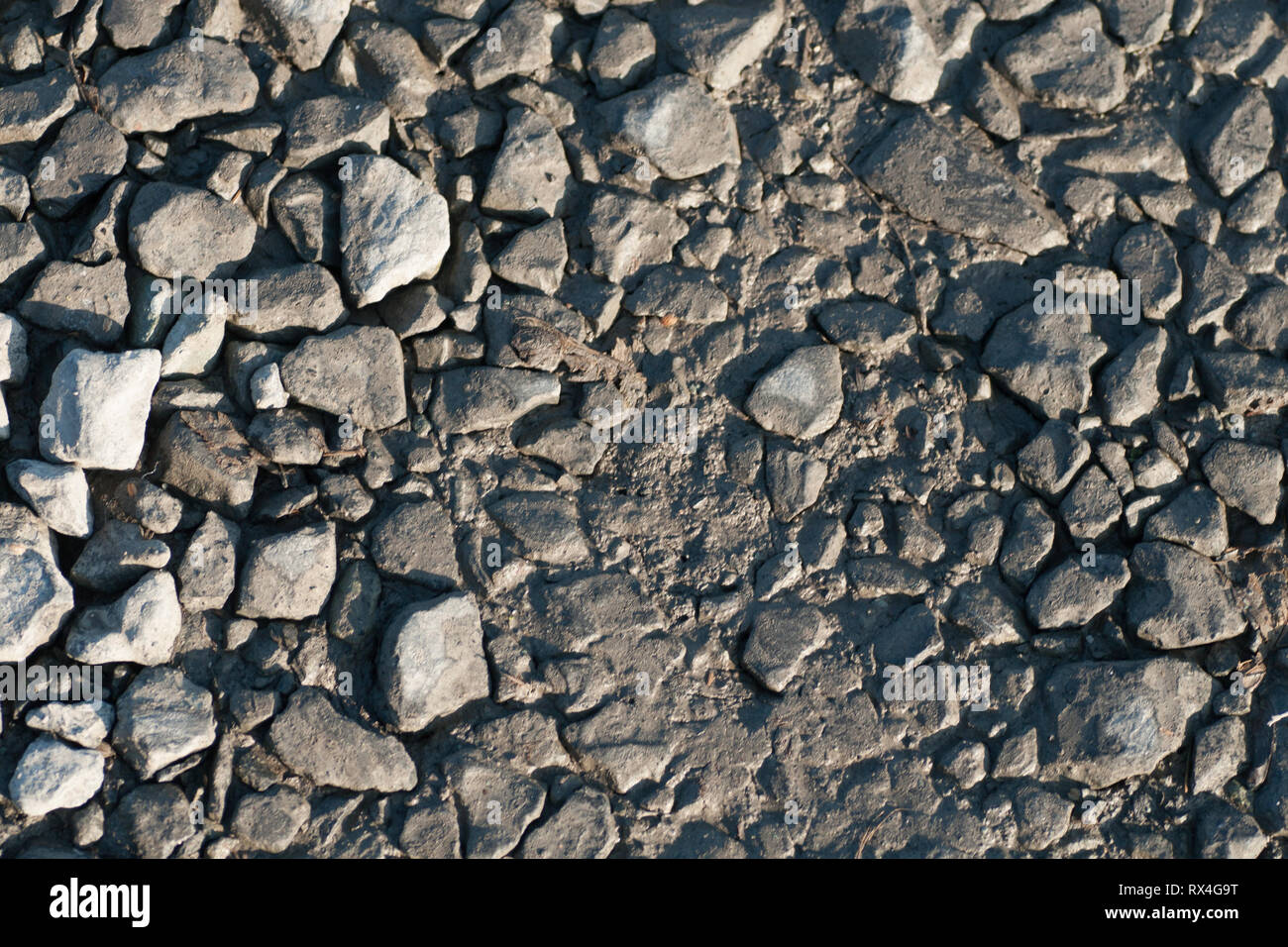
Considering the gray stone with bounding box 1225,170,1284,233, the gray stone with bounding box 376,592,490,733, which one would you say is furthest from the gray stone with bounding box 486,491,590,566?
the gray stone with bounding box 1225,170,1284,233

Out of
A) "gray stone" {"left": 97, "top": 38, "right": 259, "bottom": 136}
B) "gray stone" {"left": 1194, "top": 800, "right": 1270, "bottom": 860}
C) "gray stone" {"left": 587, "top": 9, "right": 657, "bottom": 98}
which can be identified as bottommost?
"gray stone" {"left": 1194, "top": 800, "right": 1270, "bottom": 860}

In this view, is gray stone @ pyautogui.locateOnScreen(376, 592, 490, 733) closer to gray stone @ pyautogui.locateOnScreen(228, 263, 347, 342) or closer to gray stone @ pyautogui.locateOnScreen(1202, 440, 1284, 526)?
gray stone @ pyautogui.locateOnScreen(228, 263, 347, 342)

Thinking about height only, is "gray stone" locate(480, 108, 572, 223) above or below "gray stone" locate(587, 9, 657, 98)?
below

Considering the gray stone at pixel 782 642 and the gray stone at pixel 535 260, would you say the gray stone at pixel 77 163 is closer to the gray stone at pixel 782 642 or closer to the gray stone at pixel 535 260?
the gray stone at pixel 535 260

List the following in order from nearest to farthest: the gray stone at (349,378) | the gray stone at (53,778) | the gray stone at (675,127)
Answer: the gray stone at (53,778) → the gray stone at (349,378) → the gray stone at (675,127)

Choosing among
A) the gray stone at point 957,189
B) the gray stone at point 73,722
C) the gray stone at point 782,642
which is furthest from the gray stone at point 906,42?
the gray stone at point 73,722

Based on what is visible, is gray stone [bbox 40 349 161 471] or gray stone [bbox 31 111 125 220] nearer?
gray stone [bbox 40 349 161 471]

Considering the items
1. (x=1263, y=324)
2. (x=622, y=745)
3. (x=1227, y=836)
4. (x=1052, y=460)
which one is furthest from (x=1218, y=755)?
(x=622, y=745)
